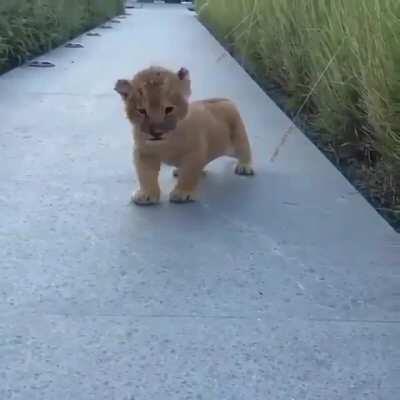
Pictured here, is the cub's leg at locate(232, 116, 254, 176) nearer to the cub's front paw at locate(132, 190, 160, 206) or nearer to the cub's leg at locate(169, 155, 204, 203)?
the cub's leg at locate(169, 155, 204, 203)

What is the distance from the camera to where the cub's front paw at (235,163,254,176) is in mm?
4023

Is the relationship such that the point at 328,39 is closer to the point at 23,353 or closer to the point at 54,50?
the point at 23,353

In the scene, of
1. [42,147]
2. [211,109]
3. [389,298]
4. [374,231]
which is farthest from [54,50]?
[389,298]

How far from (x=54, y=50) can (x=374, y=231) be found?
7.11 meters

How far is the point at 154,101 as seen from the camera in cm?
331

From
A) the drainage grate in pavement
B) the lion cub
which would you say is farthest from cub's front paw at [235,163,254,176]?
the drainage grate in pavement

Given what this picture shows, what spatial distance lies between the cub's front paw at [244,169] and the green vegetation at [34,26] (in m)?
4.02

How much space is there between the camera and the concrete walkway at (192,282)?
6.64 ft

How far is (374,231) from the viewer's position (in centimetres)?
321

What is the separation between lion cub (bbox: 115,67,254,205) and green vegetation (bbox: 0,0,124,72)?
14.3 ft

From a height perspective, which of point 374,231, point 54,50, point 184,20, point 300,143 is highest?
point 374,231

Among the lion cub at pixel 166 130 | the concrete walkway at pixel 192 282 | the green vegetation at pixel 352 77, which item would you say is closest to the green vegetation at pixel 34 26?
the green vegetation at pixel 352 77

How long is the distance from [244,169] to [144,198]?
2.36 feet

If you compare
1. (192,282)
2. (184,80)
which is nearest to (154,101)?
(184,80)
